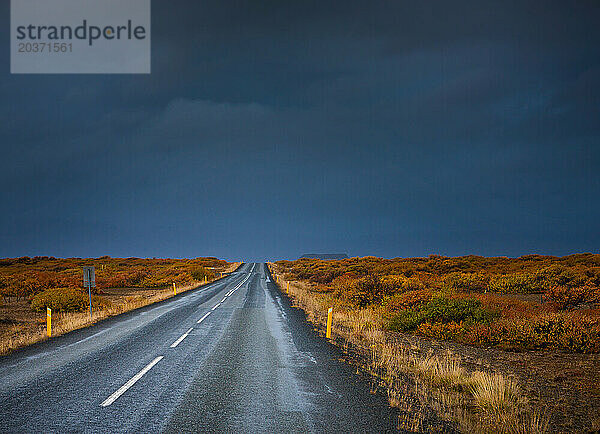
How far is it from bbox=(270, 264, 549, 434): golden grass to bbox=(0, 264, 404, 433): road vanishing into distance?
582 millimetres

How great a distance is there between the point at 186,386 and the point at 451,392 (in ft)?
17.0

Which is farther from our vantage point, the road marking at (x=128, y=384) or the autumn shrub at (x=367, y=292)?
the autumn shrub at (x=367, y=292)

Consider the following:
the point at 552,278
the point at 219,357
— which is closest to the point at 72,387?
the point at 219,357

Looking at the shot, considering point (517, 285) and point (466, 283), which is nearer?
point (517, 285)

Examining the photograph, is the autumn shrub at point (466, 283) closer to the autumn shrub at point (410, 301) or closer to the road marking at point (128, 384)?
the autumn shrub at point (410, 301)

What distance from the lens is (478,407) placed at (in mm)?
6488

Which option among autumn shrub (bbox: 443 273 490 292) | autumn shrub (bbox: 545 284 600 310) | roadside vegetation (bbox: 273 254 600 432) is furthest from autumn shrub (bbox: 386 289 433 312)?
autumn shrub (bbox: 443 273 490 292)

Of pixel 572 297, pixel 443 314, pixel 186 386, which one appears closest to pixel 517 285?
pixel 572 297

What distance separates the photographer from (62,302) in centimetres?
2077

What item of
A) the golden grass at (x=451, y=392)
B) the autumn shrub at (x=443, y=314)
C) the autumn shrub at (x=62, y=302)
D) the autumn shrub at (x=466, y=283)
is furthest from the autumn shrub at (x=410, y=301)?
the autumn shrub at (x=62, y=302)

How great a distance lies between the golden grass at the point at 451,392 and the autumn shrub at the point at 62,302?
16616mm

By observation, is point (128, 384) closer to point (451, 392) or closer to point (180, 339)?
point (180, 339)

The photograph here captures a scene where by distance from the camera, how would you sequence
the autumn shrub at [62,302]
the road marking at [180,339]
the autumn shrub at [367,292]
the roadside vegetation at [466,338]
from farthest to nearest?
1. the autumn shrub at [62,302]
2. the autumn shrub at [367,292]
3. the road marking at [180,339]
4. the roadside vegetation at [466,338]

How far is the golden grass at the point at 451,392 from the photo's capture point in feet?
18.5
